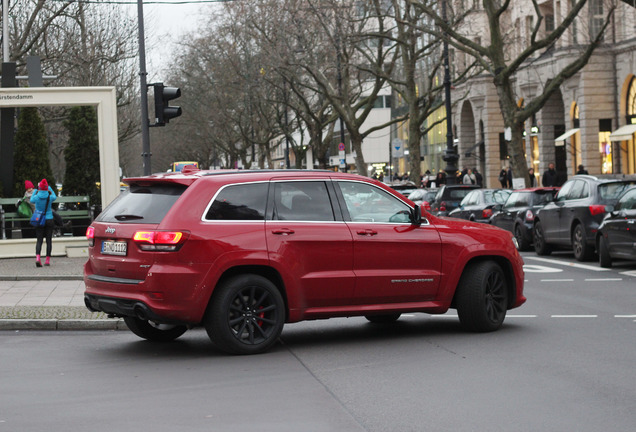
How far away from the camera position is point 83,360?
9805 millimetres

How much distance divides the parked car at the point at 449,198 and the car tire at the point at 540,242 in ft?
30.3

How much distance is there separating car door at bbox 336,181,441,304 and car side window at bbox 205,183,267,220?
34.3 inches

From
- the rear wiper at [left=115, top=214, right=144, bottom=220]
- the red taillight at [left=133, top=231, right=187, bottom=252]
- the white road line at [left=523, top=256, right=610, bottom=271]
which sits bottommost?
the white road line at [left=523, top=256, right=610, bottom=271]

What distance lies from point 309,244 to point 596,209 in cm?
1184

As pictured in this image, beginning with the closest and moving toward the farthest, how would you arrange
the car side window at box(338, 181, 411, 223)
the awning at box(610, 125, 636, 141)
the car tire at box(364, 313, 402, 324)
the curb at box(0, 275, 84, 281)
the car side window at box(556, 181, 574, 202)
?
1. the car side window at box(338, 181, 411, 223)
2. the car tire at box(364, 313, 402, 324)
3. the curb at box(0, 275, 84, 281)
4. the car side window at box(556, 181, 574, 202)
5. the awning at box(610, 125, 636, 141)

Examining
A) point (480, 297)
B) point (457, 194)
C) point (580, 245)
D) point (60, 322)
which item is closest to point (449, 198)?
point (457, 194)

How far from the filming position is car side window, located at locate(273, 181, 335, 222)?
10.1 metres

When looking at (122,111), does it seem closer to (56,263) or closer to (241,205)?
(56,263)

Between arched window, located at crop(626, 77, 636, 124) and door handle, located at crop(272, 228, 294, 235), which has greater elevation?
arched window, located at crop(626, 77, 636, 124)

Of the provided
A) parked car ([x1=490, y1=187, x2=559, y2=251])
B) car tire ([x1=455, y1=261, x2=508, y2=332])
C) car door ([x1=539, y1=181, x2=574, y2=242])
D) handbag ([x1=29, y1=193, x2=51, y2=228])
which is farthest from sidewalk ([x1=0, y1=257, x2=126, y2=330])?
parked car ([x1=490, y1=187, x2=559, y2=251])

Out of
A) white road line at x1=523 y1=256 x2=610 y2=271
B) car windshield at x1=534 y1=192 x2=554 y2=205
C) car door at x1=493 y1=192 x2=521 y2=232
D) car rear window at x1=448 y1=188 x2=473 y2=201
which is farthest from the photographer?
car rear window at x1=448 y1=188 x2=473 y2=201

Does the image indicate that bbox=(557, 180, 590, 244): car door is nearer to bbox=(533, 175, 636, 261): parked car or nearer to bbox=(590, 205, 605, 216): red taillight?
bbox=(533, 175, 636, 261): parked car

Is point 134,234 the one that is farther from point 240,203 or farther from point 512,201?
point 512,201

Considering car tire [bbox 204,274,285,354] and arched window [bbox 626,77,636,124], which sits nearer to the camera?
car tire [bbox 204,274,285,354]
